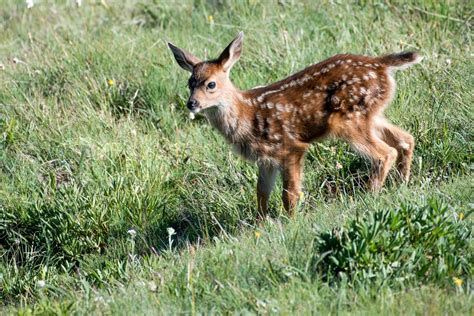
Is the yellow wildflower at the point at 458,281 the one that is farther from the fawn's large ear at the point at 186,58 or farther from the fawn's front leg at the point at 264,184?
the fawn's large ear at the point at 186,58

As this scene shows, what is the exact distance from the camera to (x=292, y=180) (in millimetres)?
7617

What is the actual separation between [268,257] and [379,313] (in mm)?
976

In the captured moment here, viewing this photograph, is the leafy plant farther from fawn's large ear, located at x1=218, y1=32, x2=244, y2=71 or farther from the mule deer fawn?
fawn's large ear, located at x1=218, y1=32, x2=244, y2=71

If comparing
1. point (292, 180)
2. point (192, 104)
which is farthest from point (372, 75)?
point (192, 104)

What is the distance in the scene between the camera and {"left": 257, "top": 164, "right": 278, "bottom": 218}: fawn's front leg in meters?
7.56

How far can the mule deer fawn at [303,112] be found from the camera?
25.3 ft

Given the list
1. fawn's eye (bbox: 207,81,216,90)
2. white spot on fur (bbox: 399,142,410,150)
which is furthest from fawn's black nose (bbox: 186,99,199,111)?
white spot on fur (bbox: 399,142,410,150)

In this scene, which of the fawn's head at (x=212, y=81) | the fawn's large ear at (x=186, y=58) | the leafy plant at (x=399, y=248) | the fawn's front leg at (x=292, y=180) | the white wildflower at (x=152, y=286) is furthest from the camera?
the fawn's large ear at (x=186, y=58)

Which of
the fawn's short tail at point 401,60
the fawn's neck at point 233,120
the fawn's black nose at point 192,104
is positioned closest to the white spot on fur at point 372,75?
the fawn's short tail at point 401,60

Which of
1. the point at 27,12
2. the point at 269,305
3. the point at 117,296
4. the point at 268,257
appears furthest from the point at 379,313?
the point at 27,12

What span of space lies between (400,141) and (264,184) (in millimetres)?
1155

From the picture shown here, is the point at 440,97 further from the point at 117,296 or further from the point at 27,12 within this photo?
the point at 27,12

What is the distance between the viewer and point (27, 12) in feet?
39.7

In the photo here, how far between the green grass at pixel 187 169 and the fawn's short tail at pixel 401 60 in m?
0.47
